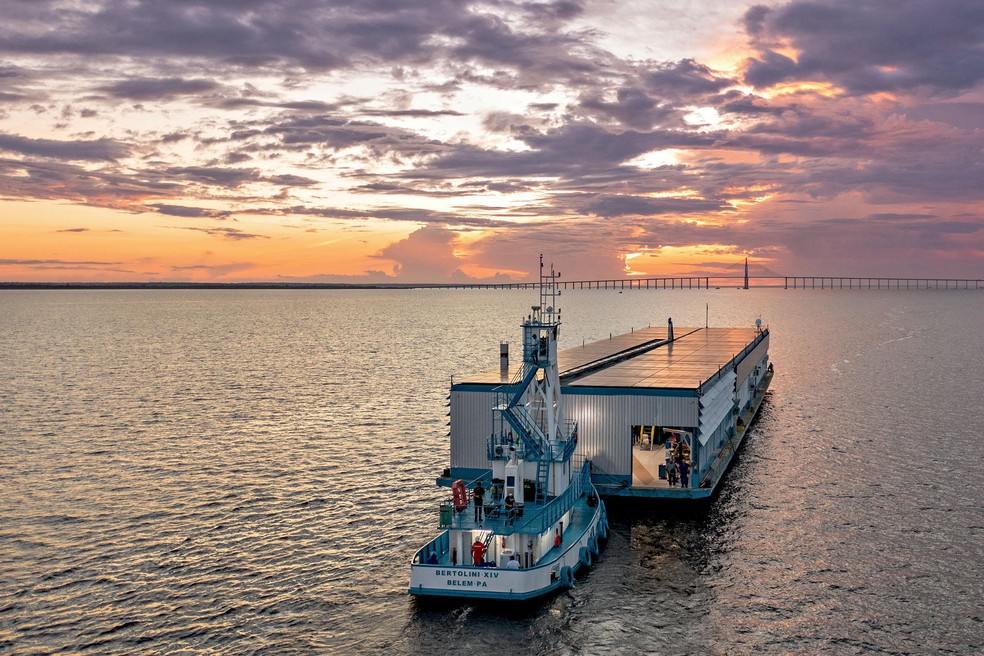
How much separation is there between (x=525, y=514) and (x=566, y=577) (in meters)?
3.48

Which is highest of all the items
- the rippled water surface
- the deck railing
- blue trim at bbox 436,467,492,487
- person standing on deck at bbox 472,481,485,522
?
person standing on deck at bbox 472,481,485,522

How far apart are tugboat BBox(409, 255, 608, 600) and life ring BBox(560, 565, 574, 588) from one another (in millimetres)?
46

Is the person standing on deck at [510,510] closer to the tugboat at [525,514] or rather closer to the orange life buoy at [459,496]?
the tugboat at [525,514]

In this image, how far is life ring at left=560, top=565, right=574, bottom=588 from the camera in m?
38.9

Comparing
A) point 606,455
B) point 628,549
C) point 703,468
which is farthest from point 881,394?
point 628,549

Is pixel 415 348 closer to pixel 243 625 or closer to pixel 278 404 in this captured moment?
pixel 278 404

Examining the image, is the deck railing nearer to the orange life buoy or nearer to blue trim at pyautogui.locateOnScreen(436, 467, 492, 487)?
the orange life buoy

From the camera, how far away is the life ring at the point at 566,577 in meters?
38.9

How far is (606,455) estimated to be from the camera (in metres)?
52.4

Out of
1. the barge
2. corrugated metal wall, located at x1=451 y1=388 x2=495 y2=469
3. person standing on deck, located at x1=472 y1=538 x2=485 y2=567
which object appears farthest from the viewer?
corrugated metal wall, located at x1=451 y1=388 x2=495 y2=469

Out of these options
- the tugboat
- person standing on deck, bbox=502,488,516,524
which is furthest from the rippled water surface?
person standing on deck, bbox=502,488,516,524

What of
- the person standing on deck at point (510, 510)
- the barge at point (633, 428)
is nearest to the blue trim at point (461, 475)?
the barge at point (633, 428)

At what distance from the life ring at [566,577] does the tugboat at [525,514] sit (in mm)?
46

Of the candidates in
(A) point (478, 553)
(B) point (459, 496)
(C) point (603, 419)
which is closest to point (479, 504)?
(B) point (459, 496)
